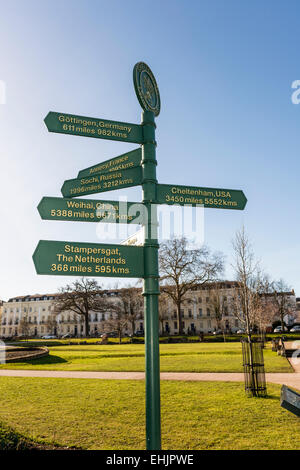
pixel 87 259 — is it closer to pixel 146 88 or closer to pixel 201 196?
pixel 201 196

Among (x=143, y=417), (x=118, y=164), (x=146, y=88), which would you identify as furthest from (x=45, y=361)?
(x=146, y=88)

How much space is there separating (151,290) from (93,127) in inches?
81.3

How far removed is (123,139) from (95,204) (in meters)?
0.88

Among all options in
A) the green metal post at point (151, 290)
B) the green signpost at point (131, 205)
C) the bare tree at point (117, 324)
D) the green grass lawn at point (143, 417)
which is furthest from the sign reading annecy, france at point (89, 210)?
the bare tree at point (117, 324)

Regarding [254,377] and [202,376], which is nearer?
[254,377]

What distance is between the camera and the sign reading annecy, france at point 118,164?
4.19m

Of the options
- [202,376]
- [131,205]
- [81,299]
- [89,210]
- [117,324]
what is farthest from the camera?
[81,299]

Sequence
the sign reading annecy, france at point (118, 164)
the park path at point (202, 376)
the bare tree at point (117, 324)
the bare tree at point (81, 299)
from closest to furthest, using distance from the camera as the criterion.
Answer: the sign reading annecy, france at point (118, 164)
the park path at point (202, 376)
the bare tree at point (117, 324)
the bare tree at point (81, 299)

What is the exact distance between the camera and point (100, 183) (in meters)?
4.26

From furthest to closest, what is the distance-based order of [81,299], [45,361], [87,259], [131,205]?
[81,299] → [45,361] → [131,205] → [87,259]

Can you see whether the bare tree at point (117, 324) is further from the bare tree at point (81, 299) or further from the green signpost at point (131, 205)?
the green signpost at point (131, 205)

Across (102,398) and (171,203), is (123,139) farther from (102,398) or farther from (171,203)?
(102,398)

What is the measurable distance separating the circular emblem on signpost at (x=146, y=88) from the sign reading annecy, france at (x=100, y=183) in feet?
2.77

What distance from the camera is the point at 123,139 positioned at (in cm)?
416
